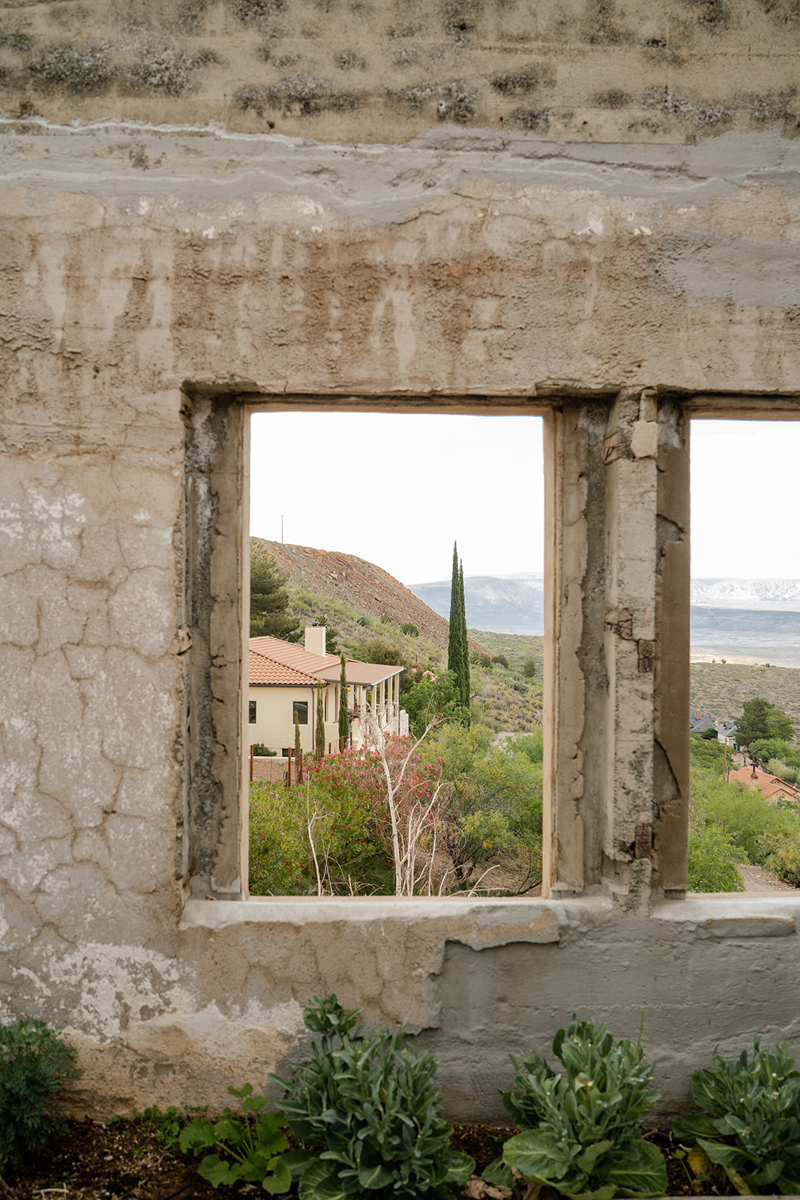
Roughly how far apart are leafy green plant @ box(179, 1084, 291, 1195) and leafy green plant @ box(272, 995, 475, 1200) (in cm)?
6

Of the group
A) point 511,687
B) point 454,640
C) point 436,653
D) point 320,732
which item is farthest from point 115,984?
point 511,687

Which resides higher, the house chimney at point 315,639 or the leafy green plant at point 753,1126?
the house chimney at point 315,639

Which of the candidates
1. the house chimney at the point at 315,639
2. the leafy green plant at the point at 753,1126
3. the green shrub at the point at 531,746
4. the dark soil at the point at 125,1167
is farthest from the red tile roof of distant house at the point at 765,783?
the house chimney at the point at 315,639

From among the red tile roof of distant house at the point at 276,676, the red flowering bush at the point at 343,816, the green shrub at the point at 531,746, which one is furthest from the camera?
Result: the green shrub at the point at 531,746

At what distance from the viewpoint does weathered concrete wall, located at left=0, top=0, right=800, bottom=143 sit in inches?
90.0

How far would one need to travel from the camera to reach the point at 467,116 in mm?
2311

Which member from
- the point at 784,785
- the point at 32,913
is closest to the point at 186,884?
the point at 32,913

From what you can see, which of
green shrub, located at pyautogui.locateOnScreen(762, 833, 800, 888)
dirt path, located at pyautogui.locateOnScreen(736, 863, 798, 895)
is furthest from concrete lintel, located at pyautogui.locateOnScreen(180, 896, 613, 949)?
dirt path, located at pyautogui.locateOnScreen(736, 863, 798, 895)

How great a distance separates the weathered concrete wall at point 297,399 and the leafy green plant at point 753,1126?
0.64 ft

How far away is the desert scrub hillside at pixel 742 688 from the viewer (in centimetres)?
379

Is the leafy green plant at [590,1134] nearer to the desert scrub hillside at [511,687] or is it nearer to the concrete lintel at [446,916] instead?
the concrete lintel at [446,916]

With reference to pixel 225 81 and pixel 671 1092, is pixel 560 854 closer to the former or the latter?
pixel 671 1092

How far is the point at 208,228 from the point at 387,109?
709 millimetres

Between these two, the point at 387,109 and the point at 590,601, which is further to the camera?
the point at 590,601
